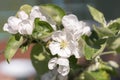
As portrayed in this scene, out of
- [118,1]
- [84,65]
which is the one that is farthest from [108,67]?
[118,1]

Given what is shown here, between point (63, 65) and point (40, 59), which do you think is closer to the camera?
point (63, 65)

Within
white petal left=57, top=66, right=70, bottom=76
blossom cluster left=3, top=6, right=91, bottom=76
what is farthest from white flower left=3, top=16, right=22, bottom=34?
white petal left=57, top=66, right=70, bottom=76

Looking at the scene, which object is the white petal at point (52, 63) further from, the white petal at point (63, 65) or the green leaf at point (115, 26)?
the green leaf at point (115, 26)

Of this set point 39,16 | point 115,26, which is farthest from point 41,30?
point 115,26

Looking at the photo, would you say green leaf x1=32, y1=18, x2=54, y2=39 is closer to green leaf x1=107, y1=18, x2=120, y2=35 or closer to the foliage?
the foliage

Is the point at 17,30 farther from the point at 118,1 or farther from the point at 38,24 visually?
the point at 118,1

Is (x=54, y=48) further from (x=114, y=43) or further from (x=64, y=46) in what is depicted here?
(x=114, y=43)
